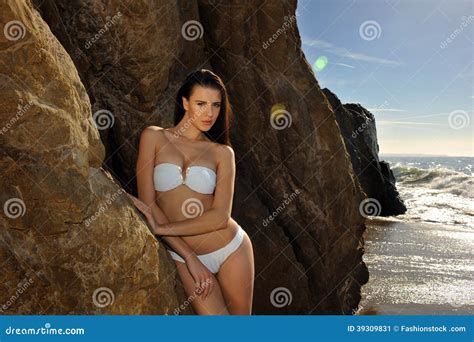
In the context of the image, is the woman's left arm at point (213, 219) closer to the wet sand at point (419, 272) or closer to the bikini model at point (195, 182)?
the bikini model at point (195, 182)

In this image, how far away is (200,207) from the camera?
4.18 metres

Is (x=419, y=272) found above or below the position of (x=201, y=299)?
above

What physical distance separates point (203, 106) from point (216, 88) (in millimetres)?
198

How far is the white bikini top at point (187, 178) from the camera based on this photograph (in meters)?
4.14

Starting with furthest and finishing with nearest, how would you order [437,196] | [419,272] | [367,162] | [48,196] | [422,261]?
[437,196] < [367,162] < [422,261] < [419,272] < [48,196]

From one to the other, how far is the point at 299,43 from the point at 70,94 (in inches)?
244

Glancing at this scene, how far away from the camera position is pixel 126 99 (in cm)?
605

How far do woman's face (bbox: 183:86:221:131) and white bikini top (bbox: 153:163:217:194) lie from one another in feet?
1.46

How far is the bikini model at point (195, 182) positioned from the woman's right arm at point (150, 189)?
0.07 metres

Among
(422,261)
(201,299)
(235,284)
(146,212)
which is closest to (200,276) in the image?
(201,299)

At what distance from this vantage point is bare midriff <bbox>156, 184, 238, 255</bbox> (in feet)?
→ 13.6

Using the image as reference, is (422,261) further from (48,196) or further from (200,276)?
(48,196)

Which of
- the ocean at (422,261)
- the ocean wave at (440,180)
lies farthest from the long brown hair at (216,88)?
the ocean wave at (440,180)

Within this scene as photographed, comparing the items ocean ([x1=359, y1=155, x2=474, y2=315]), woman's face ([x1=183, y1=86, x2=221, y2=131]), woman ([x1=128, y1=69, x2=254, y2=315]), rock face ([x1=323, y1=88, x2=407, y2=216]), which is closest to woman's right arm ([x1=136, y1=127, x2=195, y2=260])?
woman ([x1=128, y1=69, x2=254, y2=315])
